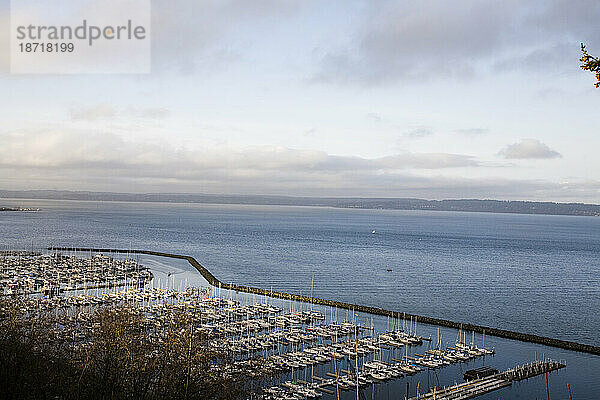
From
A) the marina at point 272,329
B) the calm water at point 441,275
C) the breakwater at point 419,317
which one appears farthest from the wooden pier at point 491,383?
the breakwater at point 419,317

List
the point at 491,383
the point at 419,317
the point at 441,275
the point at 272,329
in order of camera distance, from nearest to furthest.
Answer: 1. the point at 491,383
2. the point at 272,329
3. the point at 419,317
4. the point at 441,275

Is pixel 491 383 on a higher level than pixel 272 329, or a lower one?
lower

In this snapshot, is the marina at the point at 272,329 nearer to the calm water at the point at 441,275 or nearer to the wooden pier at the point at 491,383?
the wooden pier at the point at 491,383

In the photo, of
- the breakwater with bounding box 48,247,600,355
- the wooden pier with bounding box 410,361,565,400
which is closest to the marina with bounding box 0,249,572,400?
the wooden pier with bounding box 410,361,565,400

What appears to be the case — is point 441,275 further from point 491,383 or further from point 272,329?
point 491,383

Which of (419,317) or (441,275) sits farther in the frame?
(441,275)

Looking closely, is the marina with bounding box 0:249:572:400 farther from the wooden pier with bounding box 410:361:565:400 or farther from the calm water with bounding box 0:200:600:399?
the calm water with bounding box 0:200:600:399

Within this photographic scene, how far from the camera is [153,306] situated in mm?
32719

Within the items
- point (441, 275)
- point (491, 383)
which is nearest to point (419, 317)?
point (491, 383)

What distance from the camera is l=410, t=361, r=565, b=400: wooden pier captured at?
2050 cm

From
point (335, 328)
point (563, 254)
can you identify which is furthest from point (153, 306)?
point (563, 254)

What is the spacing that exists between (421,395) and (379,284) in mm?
27786

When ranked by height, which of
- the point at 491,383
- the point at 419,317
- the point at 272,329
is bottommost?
the point at 491,383

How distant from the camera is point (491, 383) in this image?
22.5m
